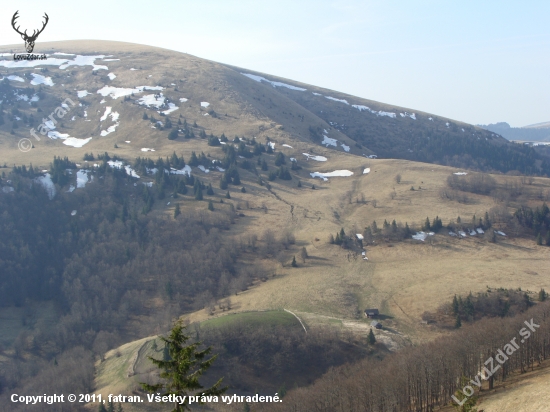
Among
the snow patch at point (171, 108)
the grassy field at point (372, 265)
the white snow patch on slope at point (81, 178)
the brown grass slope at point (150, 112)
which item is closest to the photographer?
the grassy field at point (372, 265)

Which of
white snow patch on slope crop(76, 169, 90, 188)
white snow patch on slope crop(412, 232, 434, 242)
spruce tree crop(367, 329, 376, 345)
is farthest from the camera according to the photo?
white snow patch on slope crop(76, 169, 90, 188)

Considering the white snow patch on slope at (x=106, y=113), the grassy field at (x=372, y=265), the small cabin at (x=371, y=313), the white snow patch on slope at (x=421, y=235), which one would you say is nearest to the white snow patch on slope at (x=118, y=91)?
the white snow patch on slope at (x=106, y=113)

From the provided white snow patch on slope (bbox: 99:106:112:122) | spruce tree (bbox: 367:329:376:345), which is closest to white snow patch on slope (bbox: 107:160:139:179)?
white snow patch on slope (bbox: 99:106:112:122)

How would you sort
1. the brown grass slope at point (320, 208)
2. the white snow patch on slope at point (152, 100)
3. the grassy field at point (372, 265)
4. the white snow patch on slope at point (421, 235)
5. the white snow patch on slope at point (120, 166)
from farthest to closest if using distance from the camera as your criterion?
1. the white snow patch on slope at point (152, 100)
2. the white snow patch on slope at point (120, 166)
3. the white snow patch on slope at point (421, 235)
4. the brown grass slope at point (320, 208)
5. the grassy field at point (372, 265)

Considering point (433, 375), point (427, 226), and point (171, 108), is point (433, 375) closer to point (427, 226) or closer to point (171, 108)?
point (427, 226)

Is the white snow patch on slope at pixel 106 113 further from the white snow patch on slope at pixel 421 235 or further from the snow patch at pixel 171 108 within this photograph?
the white snow patch on slope at pixel 421 235

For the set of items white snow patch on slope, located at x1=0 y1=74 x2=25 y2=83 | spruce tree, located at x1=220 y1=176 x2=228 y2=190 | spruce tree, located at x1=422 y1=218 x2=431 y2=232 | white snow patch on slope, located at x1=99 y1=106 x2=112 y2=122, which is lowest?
spruce tree, located at x1=220 y1=176 x2=228 y2=190

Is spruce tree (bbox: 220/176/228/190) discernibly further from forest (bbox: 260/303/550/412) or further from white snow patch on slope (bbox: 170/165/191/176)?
forest (bbox: 260/303/550/412)

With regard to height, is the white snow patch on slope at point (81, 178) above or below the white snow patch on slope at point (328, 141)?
below

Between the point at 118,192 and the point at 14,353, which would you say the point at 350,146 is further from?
the point at 14,353
